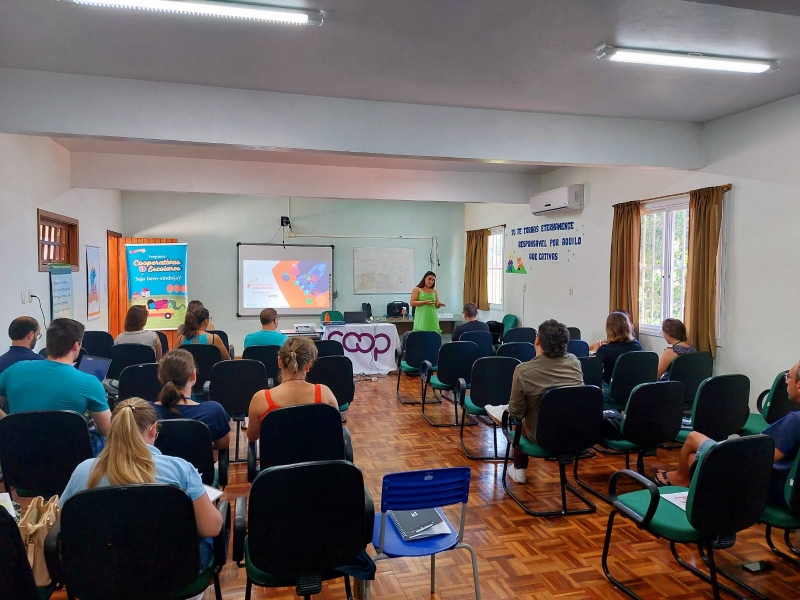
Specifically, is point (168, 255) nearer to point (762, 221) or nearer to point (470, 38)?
point (470, 38)

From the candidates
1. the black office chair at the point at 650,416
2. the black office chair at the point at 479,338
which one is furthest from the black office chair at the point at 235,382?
the black office chair at the point at 479,338

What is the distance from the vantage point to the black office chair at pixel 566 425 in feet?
10.4

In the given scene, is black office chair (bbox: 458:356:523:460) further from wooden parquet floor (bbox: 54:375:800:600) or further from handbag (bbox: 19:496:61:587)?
handbag (bbox: 19:496:61:587)

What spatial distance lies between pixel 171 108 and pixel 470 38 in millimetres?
2430

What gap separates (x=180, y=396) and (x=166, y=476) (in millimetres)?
925

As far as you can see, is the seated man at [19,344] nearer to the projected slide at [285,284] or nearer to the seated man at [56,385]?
the seated man at [56,385]

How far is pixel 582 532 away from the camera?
313 cm

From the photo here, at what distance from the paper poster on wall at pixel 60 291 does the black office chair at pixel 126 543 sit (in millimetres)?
4783

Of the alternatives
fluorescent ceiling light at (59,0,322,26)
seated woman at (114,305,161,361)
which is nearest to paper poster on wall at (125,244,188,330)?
seated woman at (114,305,161,361)

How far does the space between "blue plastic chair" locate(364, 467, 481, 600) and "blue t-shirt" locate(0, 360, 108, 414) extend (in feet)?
5.60

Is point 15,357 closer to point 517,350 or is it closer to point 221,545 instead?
point 221,545

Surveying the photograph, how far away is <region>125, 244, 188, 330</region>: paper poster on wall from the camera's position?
839 centimetres

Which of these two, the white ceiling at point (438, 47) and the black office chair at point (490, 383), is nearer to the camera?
the white ceiling at point (438, 47)

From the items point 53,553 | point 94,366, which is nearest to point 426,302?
point 94,366
